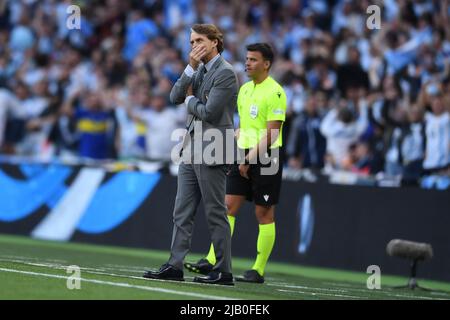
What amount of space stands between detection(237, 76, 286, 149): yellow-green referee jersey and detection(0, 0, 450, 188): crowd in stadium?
467 centimetres

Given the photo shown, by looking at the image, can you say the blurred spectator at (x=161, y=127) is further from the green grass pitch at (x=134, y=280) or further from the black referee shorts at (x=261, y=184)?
the black referee shorts at (x=261, y=184)

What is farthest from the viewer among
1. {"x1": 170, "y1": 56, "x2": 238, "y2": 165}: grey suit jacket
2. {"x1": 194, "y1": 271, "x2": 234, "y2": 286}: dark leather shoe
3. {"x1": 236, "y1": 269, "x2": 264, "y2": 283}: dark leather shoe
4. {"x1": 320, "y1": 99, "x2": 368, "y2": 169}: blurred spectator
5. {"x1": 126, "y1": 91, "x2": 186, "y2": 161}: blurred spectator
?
{"x1": 126, "y1": 91, "x2": 186, "y2": 161}: blurred spectator

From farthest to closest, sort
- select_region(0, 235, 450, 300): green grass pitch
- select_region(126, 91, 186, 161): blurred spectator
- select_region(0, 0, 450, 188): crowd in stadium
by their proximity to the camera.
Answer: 1. select_region(126, 91, 186, 161): blurred spectator
2. select_region(0, 0, 450, 188): crowd in stadium
3. select_region(0, 235, 450, 300): green grass pitch

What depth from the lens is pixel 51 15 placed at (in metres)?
26.7

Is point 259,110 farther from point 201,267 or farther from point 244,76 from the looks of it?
point 244,76

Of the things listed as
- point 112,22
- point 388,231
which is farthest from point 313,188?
point 112,22

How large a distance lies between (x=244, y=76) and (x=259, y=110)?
849cm

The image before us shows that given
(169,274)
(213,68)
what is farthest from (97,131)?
→ (169,274)

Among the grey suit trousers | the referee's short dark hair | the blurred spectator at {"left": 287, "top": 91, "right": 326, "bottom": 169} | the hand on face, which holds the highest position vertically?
the referee's short dark hair

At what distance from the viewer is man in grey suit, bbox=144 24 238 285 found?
1077 centimetres

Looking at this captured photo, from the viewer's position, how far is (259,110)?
12383 millimetres

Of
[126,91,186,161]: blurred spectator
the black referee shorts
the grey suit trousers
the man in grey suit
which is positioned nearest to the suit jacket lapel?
the man in grey suit

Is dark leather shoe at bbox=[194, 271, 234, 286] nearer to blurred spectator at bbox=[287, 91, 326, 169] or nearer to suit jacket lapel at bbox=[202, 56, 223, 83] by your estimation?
suit jacket lapel at bbox=[202, 56, 223, 83]

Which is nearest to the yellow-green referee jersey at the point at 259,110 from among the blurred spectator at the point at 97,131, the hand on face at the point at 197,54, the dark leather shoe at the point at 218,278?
the hand on face at the point at 197,54
